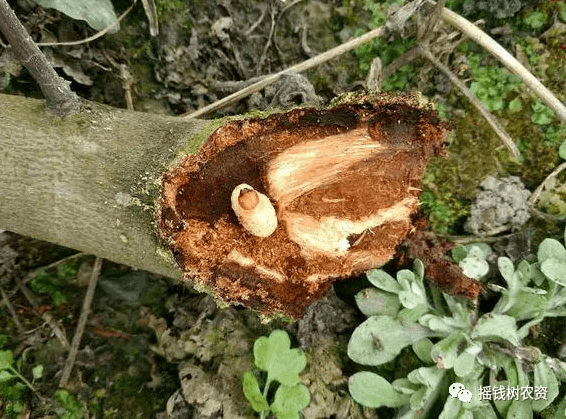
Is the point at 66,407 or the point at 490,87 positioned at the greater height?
the point at 490,87

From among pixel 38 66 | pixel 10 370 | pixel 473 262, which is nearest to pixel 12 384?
pixel 10 370

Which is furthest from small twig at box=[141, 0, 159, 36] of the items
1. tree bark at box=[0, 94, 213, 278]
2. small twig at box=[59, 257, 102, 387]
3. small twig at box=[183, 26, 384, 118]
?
small twig at box=[59, 257, 102, 387]

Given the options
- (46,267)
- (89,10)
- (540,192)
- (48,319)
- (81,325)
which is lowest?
(540,192)

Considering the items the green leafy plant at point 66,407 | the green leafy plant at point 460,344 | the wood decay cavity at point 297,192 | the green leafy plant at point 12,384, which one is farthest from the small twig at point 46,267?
the green leafy plant at point 460,344

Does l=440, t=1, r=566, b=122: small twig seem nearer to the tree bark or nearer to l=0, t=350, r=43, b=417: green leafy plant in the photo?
the tree bark

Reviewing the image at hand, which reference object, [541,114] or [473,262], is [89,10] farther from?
[541,114]

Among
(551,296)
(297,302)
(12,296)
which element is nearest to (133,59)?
(12,296)

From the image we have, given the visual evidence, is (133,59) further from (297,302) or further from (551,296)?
(551,296)

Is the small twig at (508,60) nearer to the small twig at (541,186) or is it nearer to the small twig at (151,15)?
the small twig at (541,186)
